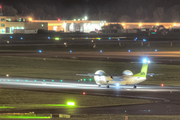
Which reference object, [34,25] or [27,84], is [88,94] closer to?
[27,84]

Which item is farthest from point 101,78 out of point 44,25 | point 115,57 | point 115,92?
point 44,25

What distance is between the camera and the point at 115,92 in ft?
95.9

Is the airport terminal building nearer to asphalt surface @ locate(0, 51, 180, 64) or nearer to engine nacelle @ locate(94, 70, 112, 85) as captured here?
asphalt surface @ locate(0, 51, 180, 64)

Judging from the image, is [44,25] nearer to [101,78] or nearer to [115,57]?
[115,57]

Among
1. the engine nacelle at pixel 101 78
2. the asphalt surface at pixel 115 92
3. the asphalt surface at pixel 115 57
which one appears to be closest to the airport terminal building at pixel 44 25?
the asphalt surface at pixel 115 57

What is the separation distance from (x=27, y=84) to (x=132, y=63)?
17.5 m

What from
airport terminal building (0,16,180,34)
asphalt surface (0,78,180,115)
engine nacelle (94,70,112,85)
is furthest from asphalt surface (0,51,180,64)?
airport terminal building (0,16,180,34)

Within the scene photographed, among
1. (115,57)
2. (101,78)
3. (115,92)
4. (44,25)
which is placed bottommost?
(115,92)

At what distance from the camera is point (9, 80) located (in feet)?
117

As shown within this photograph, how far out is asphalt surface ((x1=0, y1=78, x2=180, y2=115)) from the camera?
22.0m

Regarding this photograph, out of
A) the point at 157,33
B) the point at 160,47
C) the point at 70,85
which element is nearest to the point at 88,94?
the point at 70,85

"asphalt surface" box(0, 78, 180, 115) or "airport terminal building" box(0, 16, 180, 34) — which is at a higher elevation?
"airport terminal building" box(0, 16, 180, 34)

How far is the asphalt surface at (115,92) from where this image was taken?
2200 cm

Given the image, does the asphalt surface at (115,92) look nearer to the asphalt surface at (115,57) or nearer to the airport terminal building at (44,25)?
the asphalt surface at (115,57)
